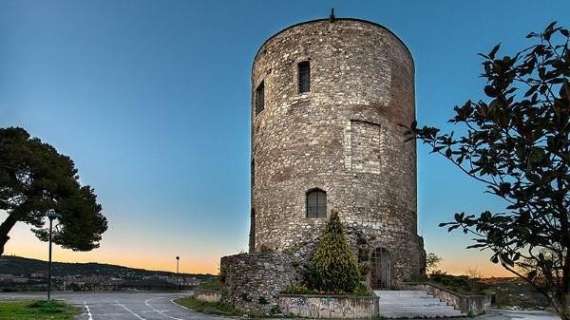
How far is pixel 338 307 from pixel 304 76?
1160 centimetres

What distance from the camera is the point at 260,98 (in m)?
28.6

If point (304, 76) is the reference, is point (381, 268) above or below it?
below

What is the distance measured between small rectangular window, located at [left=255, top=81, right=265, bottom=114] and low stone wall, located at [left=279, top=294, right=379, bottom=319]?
11805 mm

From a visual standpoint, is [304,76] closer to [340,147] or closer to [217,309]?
[340,147]

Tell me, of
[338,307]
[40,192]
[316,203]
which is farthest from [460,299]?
[40,192]

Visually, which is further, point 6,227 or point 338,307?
point 6,227

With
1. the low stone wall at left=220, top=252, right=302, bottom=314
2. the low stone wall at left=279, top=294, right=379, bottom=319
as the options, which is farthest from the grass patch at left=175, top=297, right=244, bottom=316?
the low stone wall at left=279, top=294, right=379, bottom=319

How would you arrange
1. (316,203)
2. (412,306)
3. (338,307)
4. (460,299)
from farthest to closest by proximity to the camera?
(316,203), (460,299), (412,306), (338,307)

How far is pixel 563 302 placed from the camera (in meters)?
4.59

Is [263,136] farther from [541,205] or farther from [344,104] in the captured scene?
[541,205]

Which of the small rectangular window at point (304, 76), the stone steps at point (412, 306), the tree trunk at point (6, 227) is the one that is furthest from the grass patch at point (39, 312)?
the small rectangular window at point (304, 76)

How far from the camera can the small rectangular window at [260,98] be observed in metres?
28.1

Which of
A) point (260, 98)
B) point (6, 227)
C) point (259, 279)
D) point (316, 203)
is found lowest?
point (259, 279)

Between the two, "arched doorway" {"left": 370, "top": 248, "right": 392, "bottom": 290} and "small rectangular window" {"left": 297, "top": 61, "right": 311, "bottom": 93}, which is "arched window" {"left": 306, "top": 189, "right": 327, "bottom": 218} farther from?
"small rectangular window" {"left": 297, "top": 61, "right": 311, "bottom": 93}
